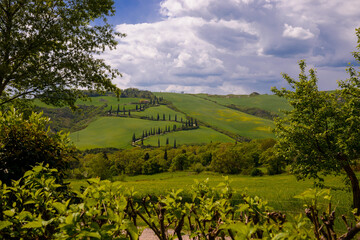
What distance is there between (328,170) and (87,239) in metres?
17.3

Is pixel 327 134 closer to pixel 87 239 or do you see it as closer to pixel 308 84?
pixel 308 84

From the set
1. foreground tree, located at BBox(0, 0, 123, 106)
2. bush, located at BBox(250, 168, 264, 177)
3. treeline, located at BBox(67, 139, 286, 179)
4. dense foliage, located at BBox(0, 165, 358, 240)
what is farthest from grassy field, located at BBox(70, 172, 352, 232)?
bush, located at BBox(250, 168, 264, 177)

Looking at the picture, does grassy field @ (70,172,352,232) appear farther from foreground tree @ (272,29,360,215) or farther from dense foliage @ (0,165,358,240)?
foreground tree @ (272,29,360,215)

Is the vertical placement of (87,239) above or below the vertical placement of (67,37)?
below

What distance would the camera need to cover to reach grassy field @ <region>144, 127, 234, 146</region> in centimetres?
17638

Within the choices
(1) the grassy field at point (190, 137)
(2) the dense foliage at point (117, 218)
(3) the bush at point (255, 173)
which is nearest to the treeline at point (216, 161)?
(3) the bush at point (255, 173)

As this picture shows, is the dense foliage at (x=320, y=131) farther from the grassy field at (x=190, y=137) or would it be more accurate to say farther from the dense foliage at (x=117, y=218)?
the grassy field at (x=190, y=137)

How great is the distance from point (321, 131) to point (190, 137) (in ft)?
561

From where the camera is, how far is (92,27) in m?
13.8

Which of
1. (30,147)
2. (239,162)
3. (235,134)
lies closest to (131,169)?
(239,162)

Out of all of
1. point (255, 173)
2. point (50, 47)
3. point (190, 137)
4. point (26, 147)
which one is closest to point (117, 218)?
point (26, 147)

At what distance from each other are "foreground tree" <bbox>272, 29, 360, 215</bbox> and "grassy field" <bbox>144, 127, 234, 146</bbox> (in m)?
159

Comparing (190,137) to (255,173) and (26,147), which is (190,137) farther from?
(26,147)

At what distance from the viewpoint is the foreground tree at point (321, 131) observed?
1366 cm
